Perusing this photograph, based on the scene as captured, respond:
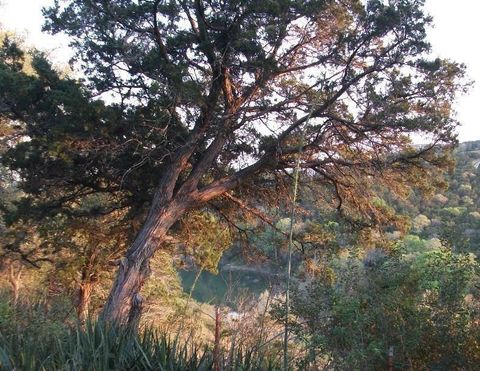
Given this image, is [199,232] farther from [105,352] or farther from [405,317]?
[405,317]

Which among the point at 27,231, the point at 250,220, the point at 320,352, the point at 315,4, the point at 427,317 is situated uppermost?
the point at 315,4

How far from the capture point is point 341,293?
5578 mm

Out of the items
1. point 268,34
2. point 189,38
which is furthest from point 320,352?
point 189,38

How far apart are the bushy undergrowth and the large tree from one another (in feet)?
14.3

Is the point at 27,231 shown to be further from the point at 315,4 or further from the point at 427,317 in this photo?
the point at 427,317

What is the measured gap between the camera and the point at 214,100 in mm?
11750

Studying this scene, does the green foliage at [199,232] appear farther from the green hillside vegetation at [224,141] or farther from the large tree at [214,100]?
the large tree at [214,100]

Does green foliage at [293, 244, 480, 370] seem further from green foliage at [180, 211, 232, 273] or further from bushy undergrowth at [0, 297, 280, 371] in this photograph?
green foliage at [180, 211, 232, 273]

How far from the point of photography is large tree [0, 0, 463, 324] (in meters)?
10.4

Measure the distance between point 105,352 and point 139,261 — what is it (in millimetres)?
6189

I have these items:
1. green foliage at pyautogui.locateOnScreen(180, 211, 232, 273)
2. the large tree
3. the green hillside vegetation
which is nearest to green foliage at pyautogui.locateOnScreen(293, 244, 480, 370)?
the green hillside vegetation

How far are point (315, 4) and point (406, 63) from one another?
225cm

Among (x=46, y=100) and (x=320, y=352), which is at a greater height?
(x=46, y=100)

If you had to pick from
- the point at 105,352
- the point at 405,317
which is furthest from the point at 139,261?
the point at 405,317
